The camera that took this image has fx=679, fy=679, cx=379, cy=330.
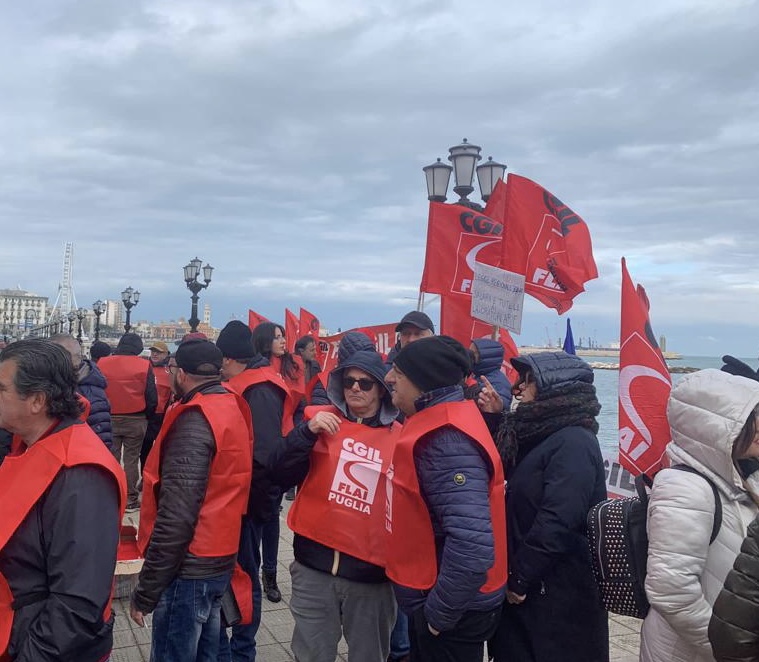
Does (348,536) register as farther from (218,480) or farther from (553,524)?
(553,524)

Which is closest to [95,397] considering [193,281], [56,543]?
[56,543]

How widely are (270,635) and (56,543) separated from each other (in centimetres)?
311

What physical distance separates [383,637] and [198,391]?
1.56 m

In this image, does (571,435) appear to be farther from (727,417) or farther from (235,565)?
(235,565)

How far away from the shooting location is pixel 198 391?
133 inches

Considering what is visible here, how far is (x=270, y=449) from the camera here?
416 cm

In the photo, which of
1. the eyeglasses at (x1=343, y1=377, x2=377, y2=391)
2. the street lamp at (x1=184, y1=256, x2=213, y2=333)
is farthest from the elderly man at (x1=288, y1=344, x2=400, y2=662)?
the street lamp at (x1=184, y1=256, x2=213, y2=333)

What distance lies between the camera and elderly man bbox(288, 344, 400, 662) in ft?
10.9

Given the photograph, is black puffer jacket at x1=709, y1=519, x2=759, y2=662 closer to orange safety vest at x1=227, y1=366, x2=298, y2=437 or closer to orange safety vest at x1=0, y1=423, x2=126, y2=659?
orange safety vest at x1=0, y1=423, x2=126, y2=659

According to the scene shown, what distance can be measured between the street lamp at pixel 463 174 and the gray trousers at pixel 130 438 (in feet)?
15.3

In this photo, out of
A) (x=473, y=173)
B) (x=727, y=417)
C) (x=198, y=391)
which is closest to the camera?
(x=727, y=417)

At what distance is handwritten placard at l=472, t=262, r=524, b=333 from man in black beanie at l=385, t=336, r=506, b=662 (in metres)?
3.06

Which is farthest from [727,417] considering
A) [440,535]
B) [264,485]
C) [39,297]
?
[39,297]

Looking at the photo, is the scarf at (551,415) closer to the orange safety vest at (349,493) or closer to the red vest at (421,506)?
the red vest at (421,506)
